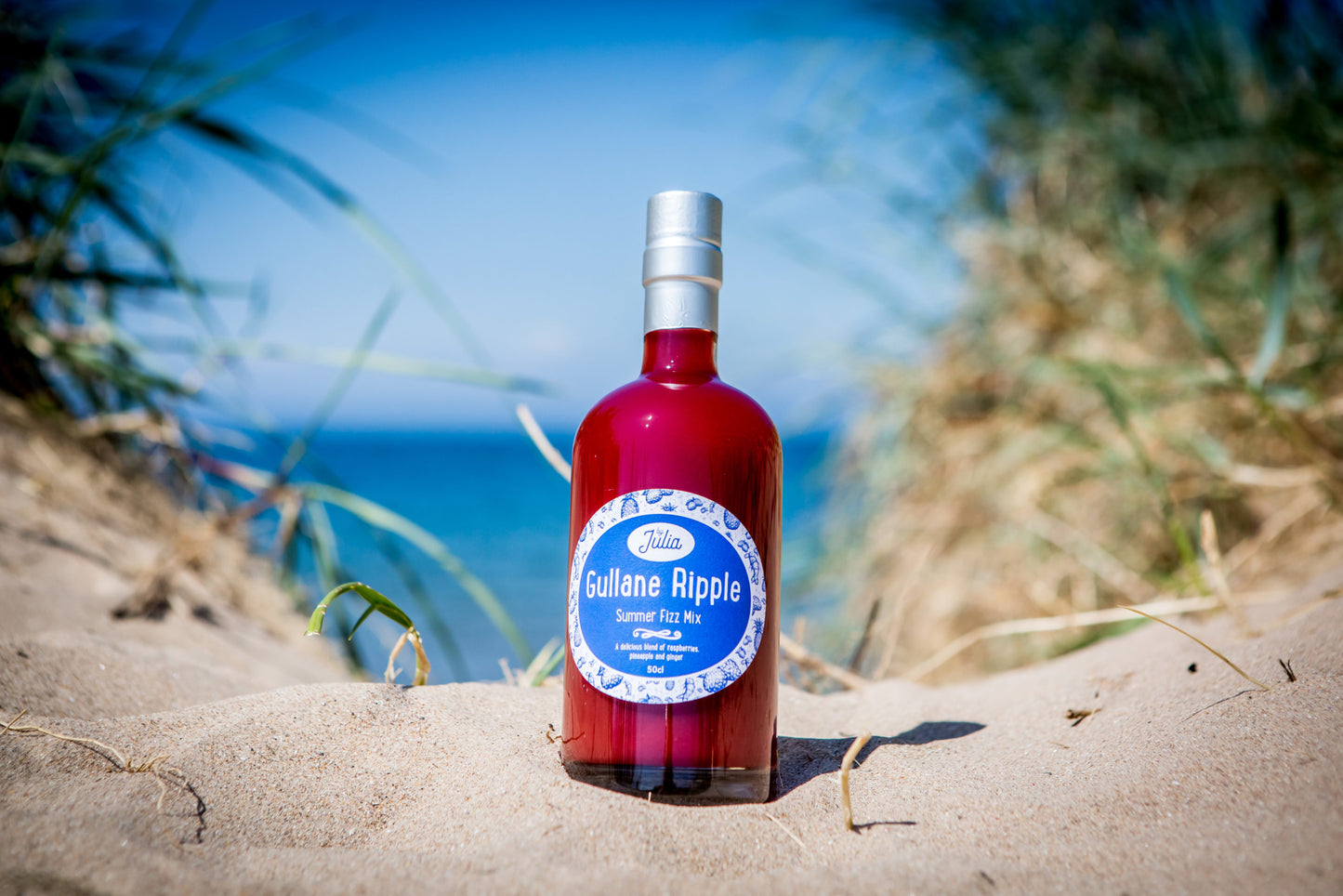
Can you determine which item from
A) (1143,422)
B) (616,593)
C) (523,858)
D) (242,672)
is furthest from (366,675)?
(1143,422)

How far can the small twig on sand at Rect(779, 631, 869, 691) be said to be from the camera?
4.72ft

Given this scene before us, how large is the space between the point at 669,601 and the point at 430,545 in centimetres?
73

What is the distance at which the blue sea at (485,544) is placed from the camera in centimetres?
316

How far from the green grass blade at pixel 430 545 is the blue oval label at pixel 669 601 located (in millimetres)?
473

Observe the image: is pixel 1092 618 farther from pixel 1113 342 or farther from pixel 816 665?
pixel 1113 342

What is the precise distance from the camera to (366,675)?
1648 mm

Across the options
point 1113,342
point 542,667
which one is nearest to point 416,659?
point 542,667

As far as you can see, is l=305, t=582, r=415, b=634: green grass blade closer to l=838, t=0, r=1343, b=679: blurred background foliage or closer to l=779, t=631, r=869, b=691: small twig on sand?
l=779, t=631, r=869, b=691: small twig on sand

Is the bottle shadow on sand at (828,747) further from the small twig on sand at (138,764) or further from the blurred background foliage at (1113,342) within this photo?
the small twig on sand at (138,764)

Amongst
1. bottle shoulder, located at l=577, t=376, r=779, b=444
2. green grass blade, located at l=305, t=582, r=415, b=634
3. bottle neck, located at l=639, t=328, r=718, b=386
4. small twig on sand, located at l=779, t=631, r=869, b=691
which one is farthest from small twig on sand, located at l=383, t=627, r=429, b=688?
small twig on sand, located at l=779, t=631, r=869, b=691

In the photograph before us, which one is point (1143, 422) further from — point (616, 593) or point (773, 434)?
point (616, 593)

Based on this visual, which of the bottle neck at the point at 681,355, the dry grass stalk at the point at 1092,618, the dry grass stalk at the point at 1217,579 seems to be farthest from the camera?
the dry grass stalk at the point at 1092,618

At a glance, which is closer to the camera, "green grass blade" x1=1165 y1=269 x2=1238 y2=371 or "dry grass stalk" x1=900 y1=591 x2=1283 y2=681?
"dry grass stalk" x1=900 y1=591 x2=1283 y2=681

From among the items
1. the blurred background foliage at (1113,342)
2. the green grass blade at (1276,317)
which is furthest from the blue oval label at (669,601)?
the green grass blade at (1276,317)
